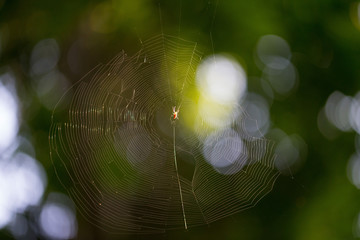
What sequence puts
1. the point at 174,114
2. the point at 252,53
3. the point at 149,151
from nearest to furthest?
1. the point at 252,53
2. the point at 149,151
3. the point at 174,114

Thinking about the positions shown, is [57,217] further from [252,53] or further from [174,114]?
→ [252,53]

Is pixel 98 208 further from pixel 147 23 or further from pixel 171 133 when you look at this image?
pixel 147 23

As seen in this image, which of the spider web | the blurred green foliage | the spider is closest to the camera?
the blurred green foliage

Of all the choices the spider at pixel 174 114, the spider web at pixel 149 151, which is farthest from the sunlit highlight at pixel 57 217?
the spider at pixel 174 114

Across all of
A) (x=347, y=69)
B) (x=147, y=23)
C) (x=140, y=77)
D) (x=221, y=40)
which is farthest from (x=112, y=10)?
(x=347, y=69)

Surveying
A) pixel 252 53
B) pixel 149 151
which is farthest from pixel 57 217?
pixel 252 53

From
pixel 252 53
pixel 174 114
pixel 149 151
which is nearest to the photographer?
pixel 252 53

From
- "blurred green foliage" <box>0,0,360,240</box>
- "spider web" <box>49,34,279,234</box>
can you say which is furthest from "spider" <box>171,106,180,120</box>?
"blurred green foliage" <box>0,0,360,240</box>

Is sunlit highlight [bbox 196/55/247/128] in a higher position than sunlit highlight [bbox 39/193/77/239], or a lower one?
higher

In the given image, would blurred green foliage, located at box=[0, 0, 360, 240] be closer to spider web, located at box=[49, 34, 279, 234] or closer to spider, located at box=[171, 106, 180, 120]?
spider web, located at box=[49, 34, 279, 234]
